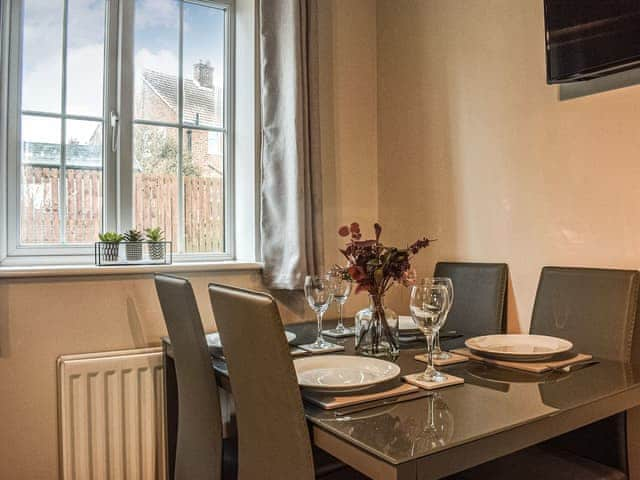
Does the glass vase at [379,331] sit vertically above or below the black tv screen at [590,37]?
below

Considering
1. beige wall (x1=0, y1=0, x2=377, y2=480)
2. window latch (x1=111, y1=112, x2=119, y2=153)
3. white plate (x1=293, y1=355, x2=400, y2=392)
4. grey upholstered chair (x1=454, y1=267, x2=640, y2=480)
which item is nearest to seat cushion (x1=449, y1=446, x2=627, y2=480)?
grey upholstered chair (x1=454, y1=267, x2=640, y2=480)

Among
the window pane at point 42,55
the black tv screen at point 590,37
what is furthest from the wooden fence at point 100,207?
the black tv screen at point 590,37

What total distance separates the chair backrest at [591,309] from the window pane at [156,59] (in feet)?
5.62

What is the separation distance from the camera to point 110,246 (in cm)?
216

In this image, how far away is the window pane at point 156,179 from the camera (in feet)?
7.77

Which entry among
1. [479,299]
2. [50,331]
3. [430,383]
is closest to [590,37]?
[479,299]

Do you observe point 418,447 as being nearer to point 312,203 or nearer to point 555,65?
point 555,65

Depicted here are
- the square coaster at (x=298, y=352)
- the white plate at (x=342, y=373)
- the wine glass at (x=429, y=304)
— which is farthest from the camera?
the square coaster at (x=298, y=352)

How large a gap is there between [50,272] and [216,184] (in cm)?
87

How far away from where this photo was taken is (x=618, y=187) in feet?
5.59

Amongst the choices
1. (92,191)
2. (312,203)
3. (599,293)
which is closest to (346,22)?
(312,203)

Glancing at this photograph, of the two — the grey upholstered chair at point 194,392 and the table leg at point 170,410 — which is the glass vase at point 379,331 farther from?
the table leg at point 170,410

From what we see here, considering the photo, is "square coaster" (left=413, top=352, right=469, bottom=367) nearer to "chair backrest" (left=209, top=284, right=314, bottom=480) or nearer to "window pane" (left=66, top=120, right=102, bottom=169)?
"chair backrest" (left=209, top=284, right=314, bottom=480)

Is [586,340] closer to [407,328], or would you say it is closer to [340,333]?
[407,328]
